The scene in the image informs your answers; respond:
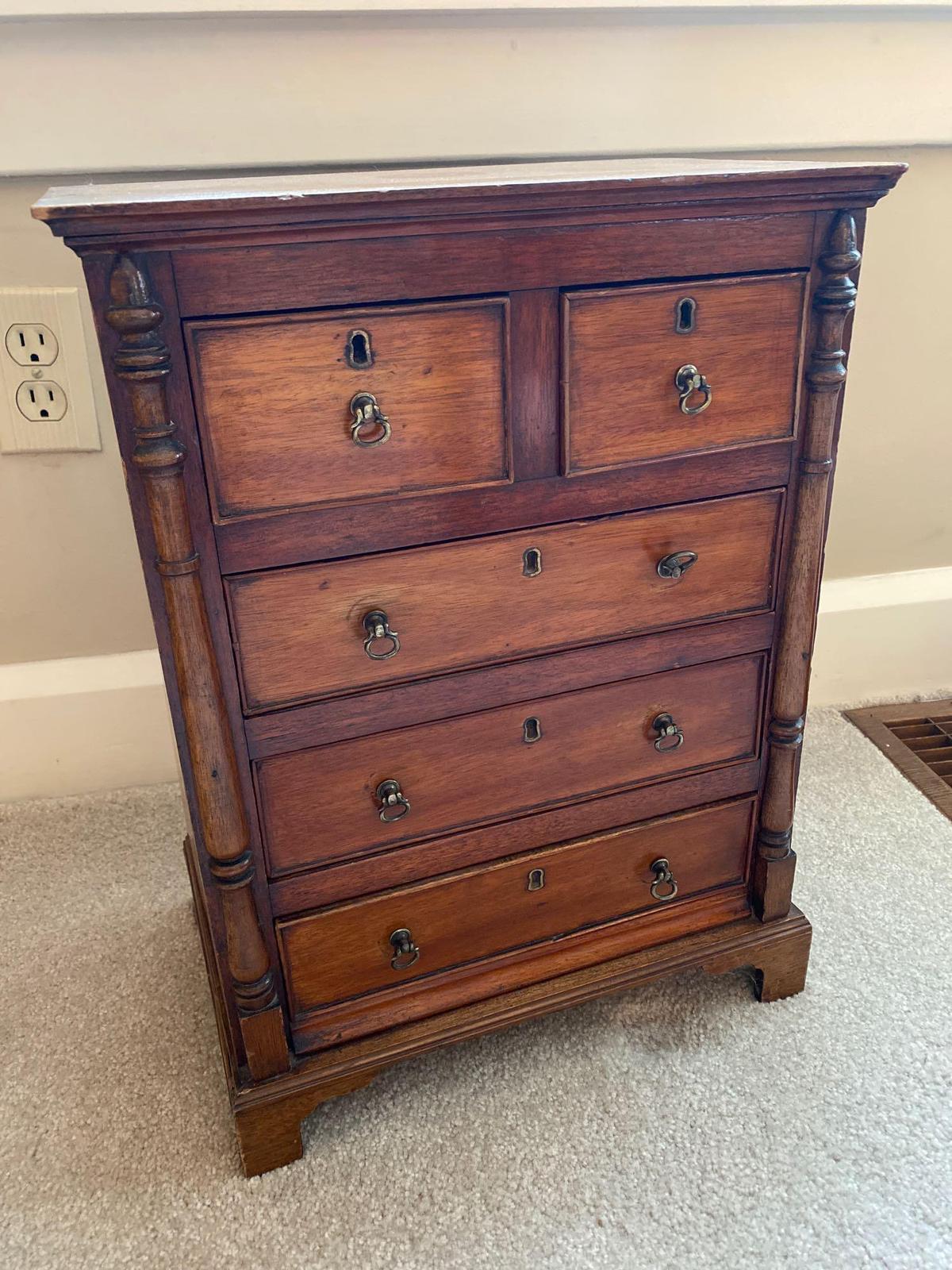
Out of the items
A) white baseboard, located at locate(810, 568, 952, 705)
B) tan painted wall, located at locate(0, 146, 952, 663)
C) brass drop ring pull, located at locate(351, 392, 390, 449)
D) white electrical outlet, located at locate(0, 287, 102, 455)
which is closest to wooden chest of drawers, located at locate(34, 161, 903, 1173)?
brass drop ring pull, located at locate(351, 392, 390, 449)

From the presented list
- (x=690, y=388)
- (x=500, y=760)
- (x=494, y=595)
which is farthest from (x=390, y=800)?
(x=690, y=388)

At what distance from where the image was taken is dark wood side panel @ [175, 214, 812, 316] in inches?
30.0

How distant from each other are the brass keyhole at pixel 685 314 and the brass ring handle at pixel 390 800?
507 mm

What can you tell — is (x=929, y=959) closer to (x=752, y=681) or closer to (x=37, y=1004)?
(x=752, y=681)

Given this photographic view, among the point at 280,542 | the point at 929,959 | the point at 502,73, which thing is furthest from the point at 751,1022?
the point at 502,73

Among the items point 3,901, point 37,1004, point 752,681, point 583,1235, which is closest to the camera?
point 583,1235

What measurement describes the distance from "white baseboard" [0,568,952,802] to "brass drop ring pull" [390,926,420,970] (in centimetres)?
69

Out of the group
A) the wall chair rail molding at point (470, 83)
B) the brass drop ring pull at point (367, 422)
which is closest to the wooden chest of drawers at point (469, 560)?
the brass drop ring pull at point (367, 422)

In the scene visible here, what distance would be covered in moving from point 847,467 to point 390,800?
1.10 metres

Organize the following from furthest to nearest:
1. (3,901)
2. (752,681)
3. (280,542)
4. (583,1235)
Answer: (3,901) < (752,681) < (583,1235) < (280,542)

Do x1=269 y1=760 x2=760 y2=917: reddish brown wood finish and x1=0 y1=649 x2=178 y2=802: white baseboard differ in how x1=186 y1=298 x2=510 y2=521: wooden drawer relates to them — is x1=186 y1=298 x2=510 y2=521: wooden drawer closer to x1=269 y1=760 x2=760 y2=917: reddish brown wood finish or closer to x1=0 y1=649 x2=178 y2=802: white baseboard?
x1=269 y1=760 x2=760 y2=917: reddish brown wood finish

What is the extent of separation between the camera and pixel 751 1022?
3.92 ft

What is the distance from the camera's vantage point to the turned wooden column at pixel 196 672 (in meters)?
0.74

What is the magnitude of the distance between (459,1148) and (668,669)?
1.82ft
